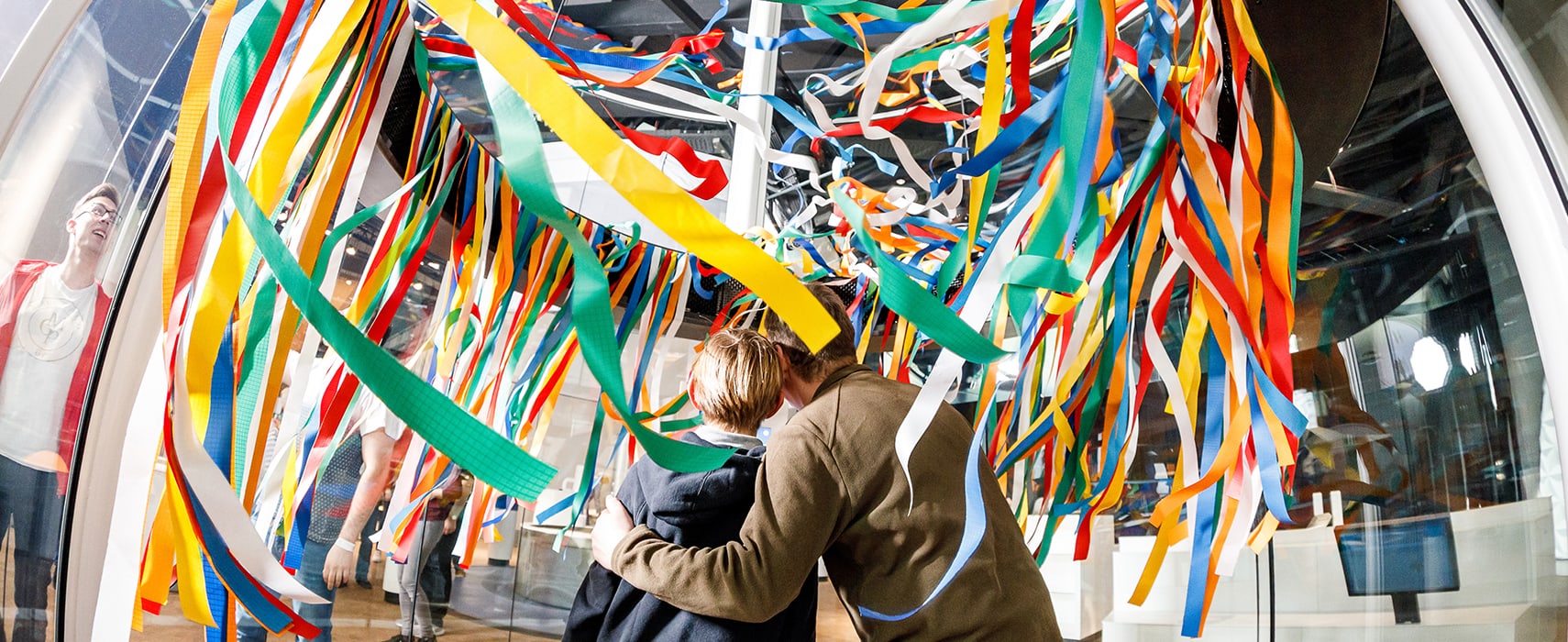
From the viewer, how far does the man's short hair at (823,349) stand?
1171 millimetres

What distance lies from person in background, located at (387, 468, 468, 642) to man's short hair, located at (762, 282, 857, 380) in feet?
6.51

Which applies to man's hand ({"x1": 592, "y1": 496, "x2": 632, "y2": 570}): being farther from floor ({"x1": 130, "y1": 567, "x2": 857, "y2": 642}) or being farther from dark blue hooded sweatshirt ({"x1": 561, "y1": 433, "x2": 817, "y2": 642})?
floor ({"x1": 130, "y1": 567, "x2": 857, "y2": 642})

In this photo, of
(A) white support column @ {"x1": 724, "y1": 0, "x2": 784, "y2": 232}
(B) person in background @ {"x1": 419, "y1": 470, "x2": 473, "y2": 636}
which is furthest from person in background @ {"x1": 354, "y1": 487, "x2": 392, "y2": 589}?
(A) white support column @ {"x1": 724, "y1": 0, "x2": 784, "y2": 232}

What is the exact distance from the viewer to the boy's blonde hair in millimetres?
1199

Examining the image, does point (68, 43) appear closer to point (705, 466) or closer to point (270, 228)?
point (270, 228)

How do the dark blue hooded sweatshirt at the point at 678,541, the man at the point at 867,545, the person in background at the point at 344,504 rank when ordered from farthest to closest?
the person in background at the point at 344,504
the dark blue hooded sweatshirt at the point at 678,541
the man at the point at 867,545

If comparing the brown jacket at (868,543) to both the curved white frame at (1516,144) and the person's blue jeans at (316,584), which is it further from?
the person's blue jeans at (316,584)

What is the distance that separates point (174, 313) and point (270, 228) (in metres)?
0.17

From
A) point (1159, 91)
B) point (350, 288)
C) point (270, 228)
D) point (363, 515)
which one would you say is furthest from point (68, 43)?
point (363, 515)

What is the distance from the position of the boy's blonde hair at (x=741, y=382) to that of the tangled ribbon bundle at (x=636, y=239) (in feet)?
0.83

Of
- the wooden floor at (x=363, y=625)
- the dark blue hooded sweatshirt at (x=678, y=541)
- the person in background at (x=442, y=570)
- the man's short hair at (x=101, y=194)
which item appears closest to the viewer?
the man's short hair at (x=101, y=194)

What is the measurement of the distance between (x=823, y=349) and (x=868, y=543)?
244 millimetres

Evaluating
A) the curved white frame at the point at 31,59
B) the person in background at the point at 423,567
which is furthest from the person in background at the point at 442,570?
the curved white frame at the point at 31,59

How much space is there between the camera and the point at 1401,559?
195 cm
